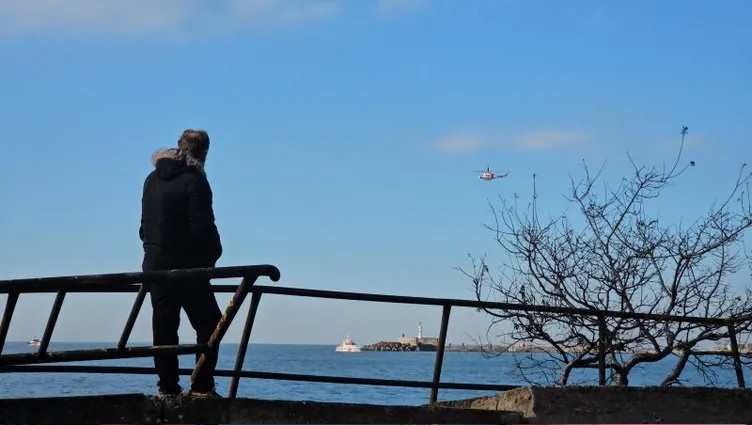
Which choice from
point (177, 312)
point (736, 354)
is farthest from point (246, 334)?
point (736, 354)

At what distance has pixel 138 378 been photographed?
147 feet

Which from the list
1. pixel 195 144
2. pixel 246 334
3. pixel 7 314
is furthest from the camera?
pixel 246 334

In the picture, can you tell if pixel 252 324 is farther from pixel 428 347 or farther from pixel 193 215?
pixel 428 347

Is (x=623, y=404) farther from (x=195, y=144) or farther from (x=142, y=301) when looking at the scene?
(x=195, y=144)

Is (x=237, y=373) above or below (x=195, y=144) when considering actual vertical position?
below

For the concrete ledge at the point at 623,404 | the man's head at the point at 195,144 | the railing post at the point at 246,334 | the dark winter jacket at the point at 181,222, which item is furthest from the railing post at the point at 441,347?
the man's head at the point at 195,144

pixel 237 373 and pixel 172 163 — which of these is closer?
pixel 172 163

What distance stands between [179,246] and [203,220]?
0.22 m

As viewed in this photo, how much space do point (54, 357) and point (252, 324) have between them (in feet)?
5.89

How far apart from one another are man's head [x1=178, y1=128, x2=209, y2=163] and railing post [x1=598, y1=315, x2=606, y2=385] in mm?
3901

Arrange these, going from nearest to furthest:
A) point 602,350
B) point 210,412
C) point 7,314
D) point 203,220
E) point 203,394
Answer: point 7,314 < point 210,412 < point 203,394 < point 203,220 < point 602,350

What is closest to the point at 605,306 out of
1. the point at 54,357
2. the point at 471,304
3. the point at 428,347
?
the point at 471,304

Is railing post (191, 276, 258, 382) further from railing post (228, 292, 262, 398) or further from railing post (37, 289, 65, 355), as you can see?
railing post (228, 292, 262, 398)

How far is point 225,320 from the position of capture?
583 cm
